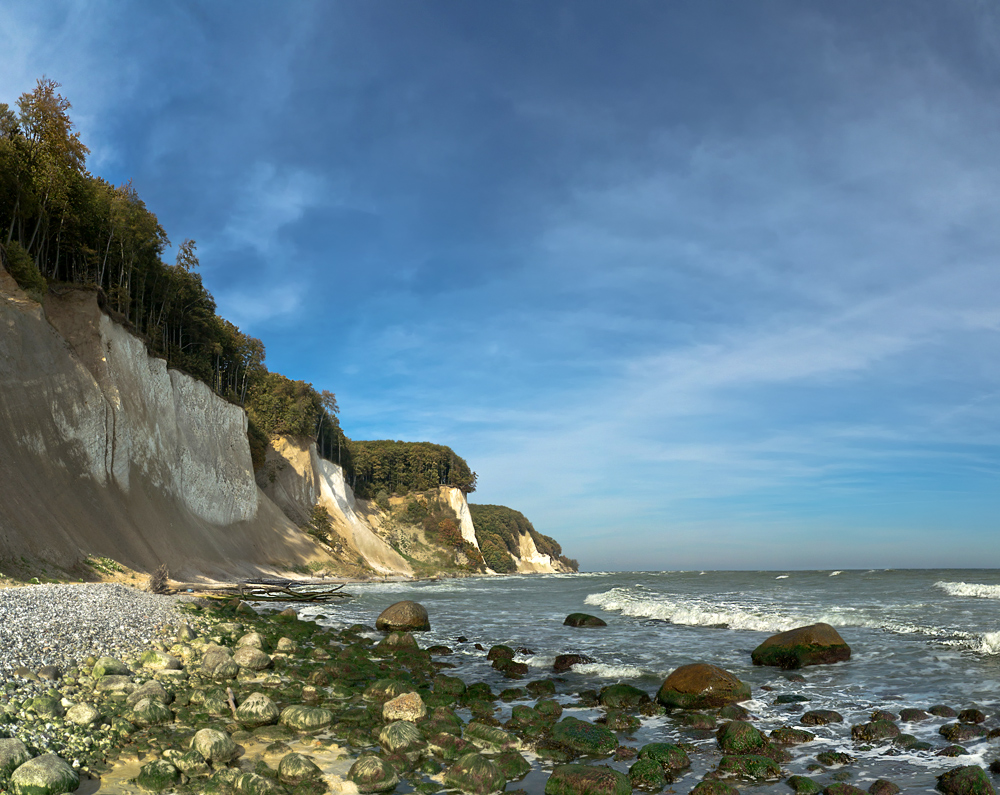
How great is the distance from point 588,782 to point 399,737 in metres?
2.71

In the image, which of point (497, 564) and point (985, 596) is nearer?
point (985, 596)

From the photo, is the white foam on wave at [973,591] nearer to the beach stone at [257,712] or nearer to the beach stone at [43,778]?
the beach stone at [257,712]

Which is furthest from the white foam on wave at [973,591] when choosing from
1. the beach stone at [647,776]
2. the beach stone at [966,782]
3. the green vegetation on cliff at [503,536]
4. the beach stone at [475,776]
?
the green vegetation on cliff at [503,536]

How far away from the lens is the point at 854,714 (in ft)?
33.3

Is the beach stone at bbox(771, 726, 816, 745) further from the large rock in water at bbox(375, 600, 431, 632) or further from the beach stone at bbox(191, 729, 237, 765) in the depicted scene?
the large rock in water at bbox(375, 600, 431, 632)

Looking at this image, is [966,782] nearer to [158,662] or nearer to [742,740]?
[742,740]

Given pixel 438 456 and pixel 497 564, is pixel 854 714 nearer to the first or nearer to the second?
pixel 438 456

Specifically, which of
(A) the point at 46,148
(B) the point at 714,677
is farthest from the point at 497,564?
(B) the point at 714,677

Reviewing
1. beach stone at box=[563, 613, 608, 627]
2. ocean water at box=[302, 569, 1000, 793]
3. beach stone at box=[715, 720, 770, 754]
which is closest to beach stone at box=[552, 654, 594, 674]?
ocean water at box=[302, 569, 1000, 793]

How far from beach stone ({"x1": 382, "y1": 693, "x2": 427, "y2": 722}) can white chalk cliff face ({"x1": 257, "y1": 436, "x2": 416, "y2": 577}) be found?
58.6 meters

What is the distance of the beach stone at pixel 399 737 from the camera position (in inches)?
319

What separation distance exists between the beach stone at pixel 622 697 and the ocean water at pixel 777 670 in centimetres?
56

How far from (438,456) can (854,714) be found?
9436cm

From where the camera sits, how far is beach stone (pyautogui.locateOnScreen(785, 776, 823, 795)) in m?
6.88
